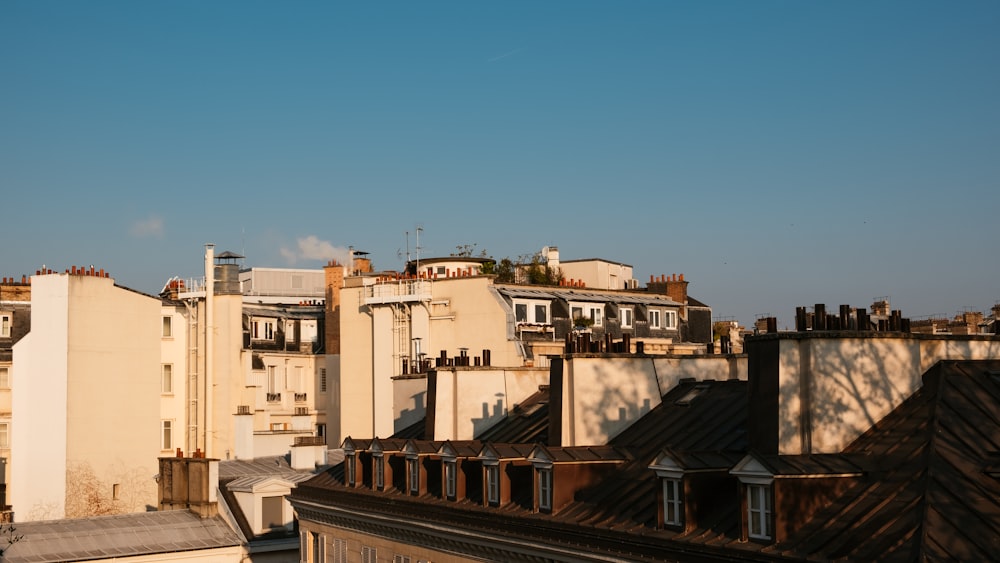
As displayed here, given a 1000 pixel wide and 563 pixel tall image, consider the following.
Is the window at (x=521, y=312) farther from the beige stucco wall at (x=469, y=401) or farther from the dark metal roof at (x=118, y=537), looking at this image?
the beige stucco wall at (x=469, y=401)

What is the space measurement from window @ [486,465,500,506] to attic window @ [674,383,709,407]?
4593 millimetres

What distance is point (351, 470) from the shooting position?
1571 inches

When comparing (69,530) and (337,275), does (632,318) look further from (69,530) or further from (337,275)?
(69,530)

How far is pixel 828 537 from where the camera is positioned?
2108cm

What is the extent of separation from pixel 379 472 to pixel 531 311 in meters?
34.6

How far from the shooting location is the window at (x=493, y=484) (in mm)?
31234

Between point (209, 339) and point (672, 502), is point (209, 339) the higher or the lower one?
the higher one

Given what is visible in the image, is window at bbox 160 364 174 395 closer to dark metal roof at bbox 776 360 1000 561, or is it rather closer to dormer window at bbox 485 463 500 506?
dormer window at bbox 485 463 500 506

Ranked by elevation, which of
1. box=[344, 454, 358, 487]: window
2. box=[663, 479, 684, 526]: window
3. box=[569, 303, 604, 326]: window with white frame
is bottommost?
box=[344, 454, 358, 487]: window

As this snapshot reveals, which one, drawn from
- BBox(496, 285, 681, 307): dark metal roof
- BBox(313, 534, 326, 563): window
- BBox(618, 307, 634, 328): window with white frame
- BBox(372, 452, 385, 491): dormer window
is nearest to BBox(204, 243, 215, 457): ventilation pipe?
BBox(496, 285, 681, 307): dark metal roof

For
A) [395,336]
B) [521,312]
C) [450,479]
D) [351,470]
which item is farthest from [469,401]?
[395,336]

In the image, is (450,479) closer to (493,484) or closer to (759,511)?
A: (493,484)

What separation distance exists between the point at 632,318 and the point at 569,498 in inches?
1955

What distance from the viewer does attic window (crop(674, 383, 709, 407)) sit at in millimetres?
32312
